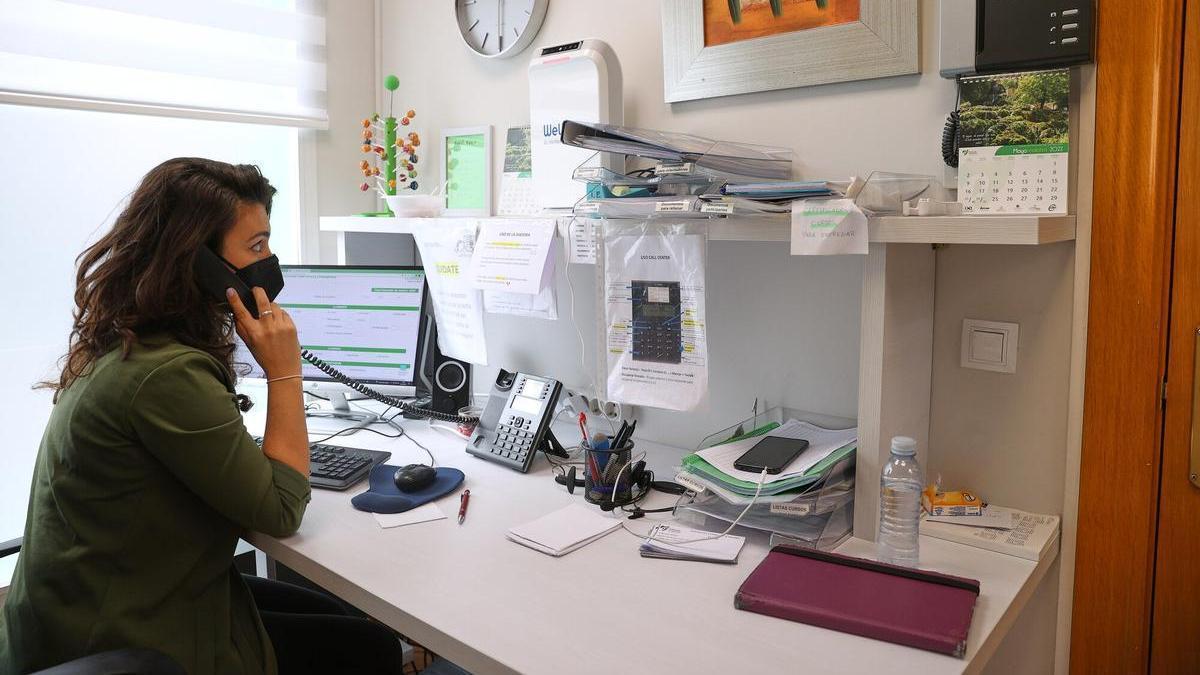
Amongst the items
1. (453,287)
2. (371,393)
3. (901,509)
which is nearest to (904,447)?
(901,509)

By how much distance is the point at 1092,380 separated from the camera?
131 cm

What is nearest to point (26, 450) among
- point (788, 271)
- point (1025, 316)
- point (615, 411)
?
point (615, 411)

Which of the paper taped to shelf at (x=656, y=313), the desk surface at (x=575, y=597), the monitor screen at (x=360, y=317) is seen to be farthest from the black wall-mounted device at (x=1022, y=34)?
the monitor screen at (x=360, y=317)

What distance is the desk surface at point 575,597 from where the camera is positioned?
3.24ft

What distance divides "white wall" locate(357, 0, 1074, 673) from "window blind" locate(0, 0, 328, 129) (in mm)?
685

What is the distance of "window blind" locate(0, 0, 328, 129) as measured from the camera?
1845 millimetres

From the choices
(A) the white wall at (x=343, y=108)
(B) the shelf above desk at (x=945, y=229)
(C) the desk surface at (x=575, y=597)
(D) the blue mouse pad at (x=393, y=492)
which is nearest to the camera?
(C) the desk surface at (x=575, y=597)

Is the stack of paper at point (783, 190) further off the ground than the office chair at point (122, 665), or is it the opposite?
the stack of paper at point (783, 190)

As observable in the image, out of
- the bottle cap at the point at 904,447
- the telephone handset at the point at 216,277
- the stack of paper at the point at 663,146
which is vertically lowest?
the bottle cap at the point at 904,447

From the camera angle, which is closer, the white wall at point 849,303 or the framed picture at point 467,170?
the white wall at point 849,303

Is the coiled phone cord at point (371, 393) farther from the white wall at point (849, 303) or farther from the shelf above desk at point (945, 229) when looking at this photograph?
the shelf above desk at point (945, 229)

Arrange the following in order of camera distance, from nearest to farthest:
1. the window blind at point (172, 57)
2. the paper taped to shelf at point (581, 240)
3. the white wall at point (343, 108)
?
the paper taped to shelf at point (581, 240)
the window blind at point (172, 57)
the white wall at point (343, 108)

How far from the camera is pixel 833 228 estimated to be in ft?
3.97

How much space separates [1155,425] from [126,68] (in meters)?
2.22
